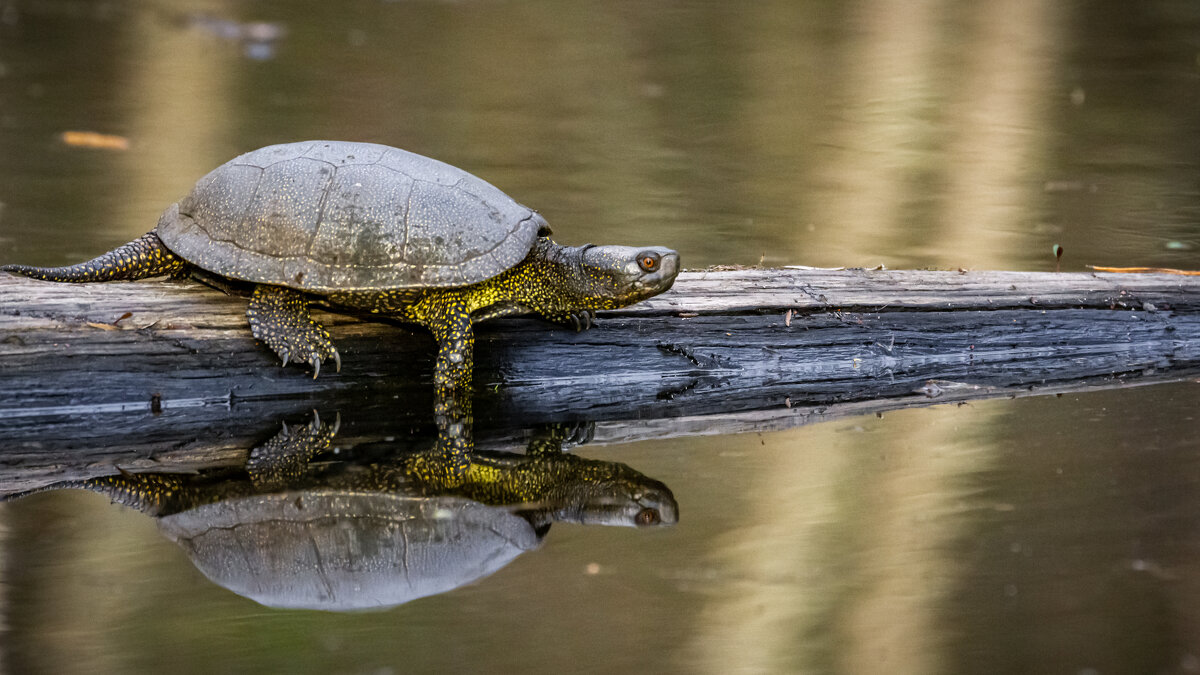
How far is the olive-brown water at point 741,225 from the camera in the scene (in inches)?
123

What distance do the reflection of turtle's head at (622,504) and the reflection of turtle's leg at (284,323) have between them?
1223mm

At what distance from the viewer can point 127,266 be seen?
4699mm

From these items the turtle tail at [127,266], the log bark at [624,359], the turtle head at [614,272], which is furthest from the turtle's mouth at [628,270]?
the turtle tail at [127,266]

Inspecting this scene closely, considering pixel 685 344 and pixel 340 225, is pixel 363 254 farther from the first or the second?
pixel 685 344

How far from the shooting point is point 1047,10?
1692cm

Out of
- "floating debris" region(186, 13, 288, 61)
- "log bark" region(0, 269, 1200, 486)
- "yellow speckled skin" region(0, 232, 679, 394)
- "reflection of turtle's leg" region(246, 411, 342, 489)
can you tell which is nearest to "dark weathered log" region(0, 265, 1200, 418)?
"log bark" region(0, 269, 1200, 486)

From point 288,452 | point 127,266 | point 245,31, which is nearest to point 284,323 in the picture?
point 288,452

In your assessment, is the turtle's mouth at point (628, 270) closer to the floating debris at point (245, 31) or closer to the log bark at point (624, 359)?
the log bark at point (624, 359)

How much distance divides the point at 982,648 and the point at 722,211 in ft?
18.0

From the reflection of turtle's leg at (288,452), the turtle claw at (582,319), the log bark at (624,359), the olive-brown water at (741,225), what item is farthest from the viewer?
the turtle claw at (582,319)

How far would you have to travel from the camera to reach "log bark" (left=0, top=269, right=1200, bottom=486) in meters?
4.39

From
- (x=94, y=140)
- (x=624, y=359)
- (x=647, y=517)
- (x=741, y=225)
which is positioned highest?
(x=94, y=140)

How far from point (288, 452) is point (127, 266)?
104 cm

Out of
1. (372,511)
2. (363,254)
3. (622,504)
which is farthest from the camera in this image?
(363,254)
